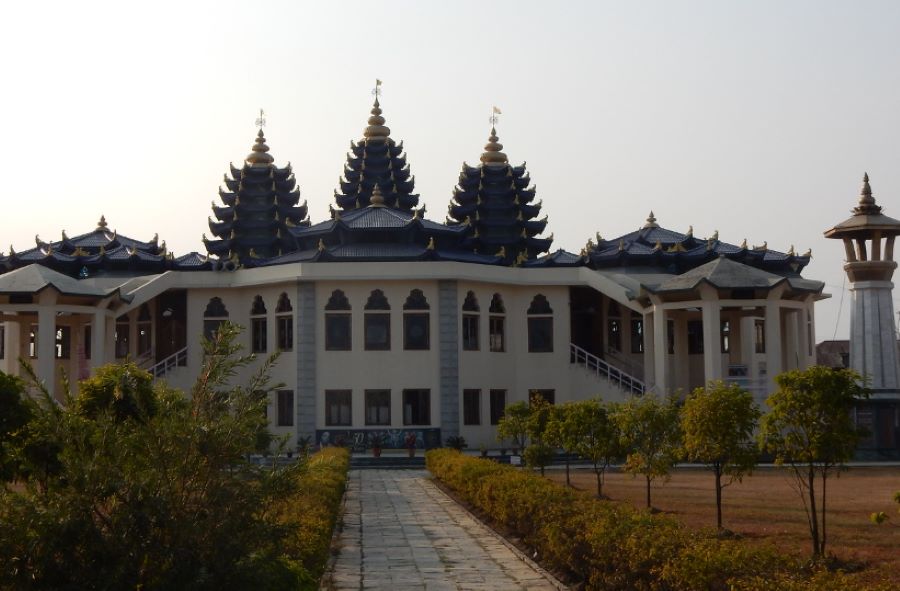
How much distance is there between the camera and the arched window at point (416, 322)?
37.6m

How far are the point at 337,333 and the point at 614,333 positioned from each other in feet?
37.1

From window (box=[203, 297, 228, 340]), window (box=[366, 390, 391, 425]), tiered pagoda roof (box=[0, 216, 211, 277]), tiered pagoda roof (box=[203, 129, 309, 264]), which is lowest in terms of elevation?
window (box=[366, 390, 391, 425])

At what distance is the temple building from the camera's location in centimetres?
3662

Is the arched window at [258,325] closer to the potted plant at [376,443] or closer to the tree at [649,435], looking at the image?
the potted plant at [376,443]

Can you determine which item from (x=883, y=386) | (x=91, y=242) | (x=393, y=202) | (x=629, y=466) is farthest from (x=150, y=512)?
(x=393, y=202)

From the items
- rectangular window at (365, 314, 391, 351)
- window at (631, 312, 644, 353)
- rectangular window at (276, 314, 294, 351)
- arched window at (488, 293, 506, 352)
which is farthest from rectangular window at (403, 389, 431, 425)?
window at (631, 312, 644, 353)

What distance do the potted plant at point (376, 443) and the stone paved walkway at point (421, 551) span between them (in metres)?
11.7

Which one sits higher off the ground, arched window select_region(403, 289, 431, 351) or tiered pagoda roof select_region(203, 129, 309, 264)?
tiered pagoda roof select_region(203, 129, 309, 264)

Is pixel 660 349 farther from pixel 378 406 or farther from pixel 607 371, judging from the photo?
pixel 378 406

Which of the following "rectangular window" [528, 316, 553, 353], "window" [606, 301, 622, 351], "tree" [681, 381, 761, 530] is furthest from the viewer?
"window" [606, 301, 622, 351]

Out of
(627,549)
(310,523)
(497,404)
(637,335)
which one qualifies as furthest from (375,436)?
(627,549)

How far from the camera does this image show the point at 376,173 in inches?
2219

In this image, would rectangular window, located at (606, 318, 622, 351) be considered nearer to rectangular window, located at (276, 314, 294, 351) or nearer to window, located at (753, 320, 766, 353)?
window, located at (753, 320, 766, 353)

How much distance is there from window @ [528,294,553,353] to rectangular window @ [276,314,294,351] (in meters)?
8.43
